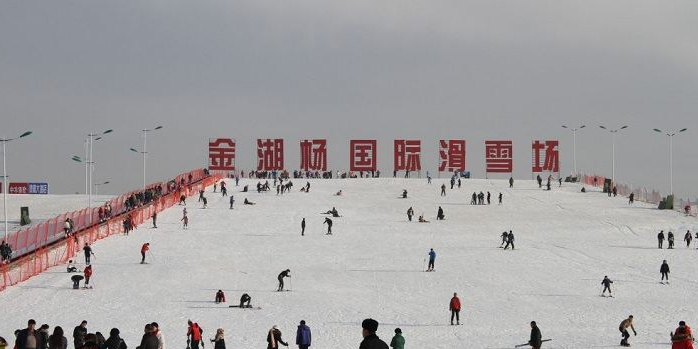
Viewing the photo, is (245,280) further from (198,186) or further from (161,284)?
(198,186)

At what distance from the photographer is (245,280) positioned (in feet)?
133

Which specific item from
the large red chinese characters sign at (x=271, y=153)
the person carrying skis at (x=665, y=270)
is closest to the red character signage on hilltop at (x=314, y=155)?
the large red chinese characters sign at (x=271, y=153)

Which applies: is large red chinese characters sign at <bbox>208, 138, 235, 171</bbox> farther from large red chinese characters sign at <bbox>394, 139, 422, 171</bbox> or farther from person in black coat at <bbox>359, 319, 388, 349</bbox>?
person in black coat at <bbox>359, 319, 388, 349</bbox>

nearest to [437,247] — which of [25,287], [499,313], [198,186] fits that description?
[499,313]

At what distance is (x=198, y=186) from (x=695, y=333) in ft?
173

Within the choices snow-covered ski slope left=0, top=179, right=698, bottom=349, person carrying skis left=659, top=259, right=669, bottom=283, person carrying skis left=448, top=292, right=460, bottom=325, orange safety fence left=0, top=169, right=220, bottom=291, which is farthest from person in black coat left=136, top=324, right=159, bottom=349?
person carrying skis left=659, top=259, right=669, bottom=283

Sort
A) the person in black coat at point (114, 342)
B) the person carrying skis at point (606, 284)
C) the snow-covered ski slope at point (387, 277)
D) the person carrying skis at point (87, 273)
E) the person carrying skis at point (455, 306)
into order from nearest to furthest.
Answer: the person in black coat at point (114, 342) < the snow-covered ski slope at point (387, 277) < the person carrying skis at point (455, 306) < the person carrying skis at point (606, 284) < the person carrying skis at point (87, 273)

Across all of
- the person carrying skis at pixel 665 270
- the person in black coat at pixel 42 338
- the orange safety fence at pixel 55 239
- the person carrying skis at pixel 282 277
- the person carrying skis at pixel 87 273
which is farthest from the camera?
the person carrying skis at pixel 665 270

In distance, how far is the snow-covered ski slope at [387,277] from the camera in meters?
30.8

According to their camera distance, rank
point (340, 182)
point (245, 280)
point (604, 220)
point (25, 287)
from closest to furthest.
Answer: point (25, 287)
point (245, 280)
point (604, 220)
point (340, 182)

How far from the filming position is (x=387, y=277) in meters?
41.9

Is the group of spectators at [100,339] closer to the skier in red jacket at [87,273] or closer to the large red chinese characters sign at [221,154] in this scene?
the skier in red jacket at [87,273]

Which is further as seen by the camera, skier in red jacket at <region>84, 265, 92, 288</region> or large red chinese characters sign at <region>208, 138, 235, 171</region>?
large red chinese characters sign at <region>208, 138, 235, 171</region>

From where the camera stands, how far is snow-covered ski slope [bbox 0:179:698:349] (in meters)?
30.8
